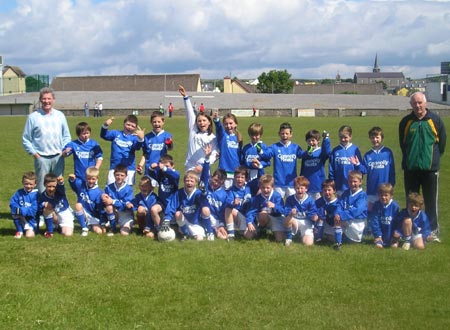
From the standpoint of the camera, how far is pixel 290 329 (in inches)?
193

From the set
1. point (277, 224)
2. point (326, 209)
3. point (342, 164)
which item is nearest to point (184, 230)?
point (277, 224)

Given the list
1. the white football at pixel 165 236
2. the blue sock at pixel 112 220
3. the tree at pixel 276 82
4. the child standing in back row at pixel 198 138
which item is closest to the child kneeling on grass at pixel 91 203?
the blue sock at pixel 112 220

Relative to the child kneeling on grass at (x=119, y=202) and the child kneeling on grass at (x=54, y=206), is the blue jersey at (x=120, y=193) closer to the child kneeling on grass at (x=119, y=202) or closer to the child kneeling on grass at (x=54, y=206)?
the child kneeling on grass at (x=119, y=202)

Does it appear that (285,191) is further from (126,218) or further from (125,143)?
(125,143)

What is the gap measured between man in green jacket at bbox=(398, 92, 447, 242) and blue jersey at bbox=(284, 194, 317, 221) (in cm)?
145

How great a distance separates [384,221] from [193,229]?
104 inches

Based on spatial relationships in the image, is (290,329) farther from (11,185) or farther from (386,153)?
(11,185)

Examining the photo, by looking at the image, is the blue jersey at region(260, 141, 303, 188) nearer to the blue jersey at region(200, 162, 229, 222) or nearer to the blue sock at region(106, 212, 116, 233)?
the blue jersey at region(200, 162, 229, 222)

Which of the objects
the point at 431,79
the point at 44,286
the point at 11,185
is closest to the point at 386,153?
the point at 44,286

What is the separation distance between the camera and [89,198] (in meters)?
8.62

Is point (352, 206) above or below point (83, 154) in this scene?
below

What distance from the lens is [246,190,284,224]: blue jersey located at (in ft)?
26.7

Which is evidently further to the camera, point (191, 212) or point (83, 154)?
point (83, 154)

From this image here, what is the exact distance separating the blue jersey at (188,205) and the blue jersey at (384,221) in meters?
2.36
